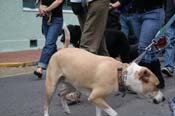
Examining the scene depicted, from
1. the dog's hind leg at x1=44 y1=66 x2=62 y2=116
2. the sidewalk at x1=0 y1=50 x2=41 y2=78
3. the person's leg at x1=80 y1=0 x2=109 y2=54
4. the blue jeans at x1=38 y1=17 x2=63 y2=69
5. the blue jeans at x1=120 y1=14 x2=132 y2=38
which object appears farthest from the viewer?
the sidewalk at x1=0 y1=50 x2=41 y2=78

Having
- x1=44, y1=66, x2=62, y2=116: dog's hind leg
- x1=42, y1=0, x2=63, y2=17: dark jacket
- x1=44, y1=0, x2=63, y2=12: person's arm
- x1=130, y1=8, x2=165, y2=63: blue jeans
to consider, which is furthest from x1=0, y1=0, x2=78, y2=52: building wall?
x1=44, y1=66, x2=62, y2=116: dog's hind leg

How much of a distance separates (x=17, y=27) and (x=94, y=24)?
28.6 feet

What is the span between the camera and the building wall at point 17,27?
1463 centimetres

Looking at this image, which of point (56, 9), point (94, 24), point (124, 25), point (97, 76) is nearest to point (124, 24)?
point (124, 25)

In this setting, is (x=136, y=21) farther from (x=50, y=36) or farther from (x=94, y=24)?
(x=50, y=36)

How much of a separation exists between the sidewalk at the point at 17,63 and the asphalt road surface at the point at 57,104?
2.28 metres

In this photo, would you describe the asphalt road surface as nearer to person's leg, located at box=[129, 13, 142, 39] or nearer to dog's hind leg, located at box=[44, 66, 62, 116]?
dog's hind leg, located at box=[44, 66, 62, 116]

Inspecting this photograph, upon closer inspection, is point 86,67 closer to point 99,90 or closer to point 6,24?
point 99,90

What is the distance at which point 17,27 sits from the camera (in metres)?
15.1

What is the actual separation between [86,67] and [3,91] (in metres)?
3.08

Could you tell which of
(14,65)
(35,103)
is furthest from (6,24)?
(35,103)

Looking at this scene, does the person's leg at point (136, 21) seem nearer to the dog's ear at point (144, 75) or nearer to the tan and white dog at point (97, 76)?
the tan and white dog at point (97, 76)

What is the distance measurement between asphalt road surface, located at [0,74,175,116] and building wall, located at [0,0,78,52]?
20.9ft

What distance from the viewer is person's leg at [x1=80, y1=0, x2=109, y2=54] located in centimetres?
672
